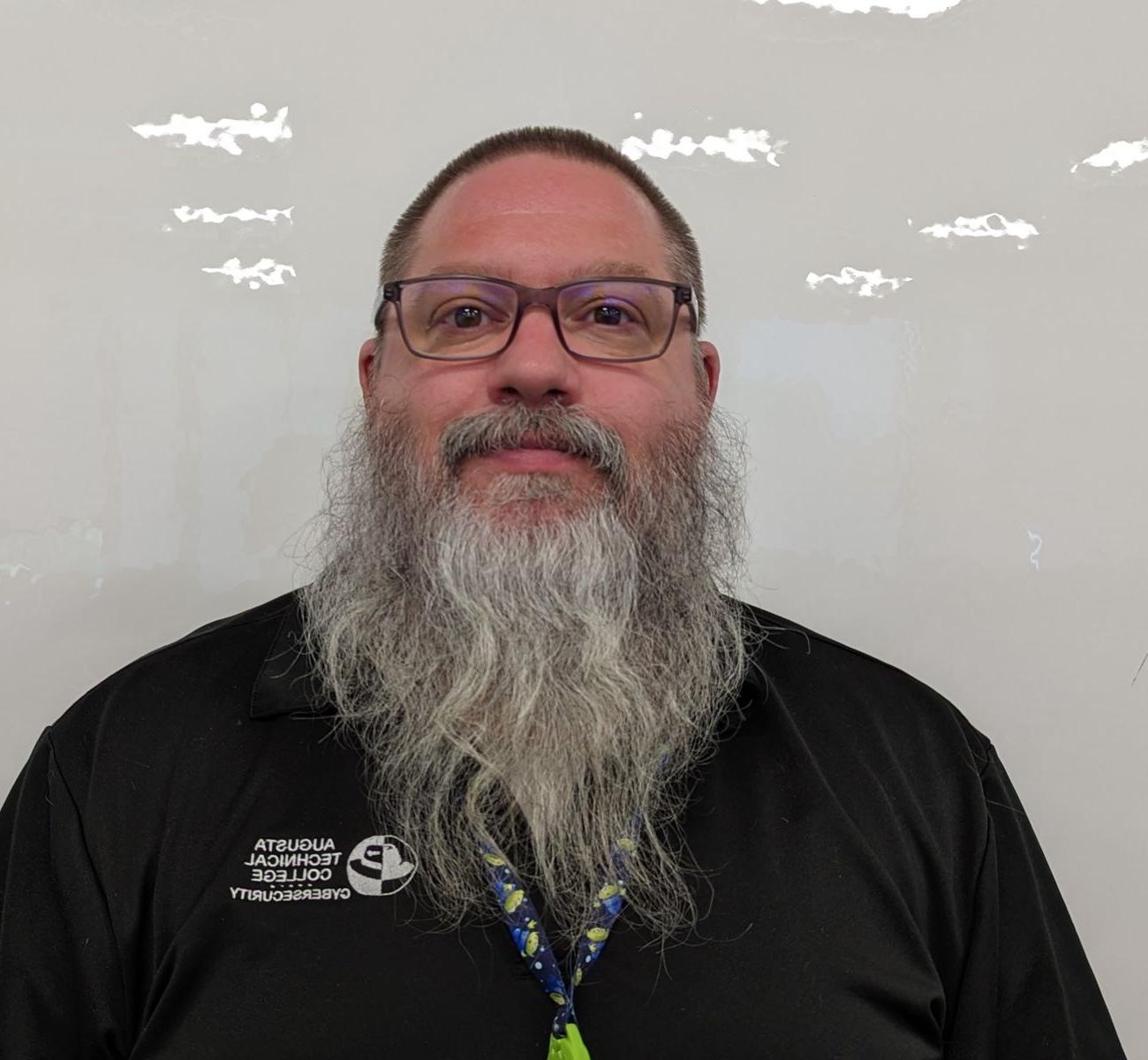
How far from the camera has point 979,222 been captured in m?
1.90

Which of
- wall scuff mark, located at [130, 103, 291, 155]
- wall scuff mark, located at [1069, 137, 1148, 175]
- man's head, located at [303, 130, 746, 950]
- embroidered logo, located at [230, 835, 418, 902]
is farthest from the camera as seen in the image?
wall scuff mark, located at [1069, 137, 1148, 175]

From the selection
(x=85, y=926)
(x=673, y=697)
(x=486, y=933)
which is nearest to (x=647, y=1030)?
(x=486, y=933)

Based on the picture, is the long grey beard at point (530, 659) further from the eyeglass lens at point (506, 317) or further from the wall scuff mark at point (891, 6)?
the wall scuff mark at point (891, 6)

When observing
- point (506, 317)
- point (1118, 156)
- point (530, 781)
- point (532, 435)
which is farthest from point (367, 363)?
point (1118, 156)

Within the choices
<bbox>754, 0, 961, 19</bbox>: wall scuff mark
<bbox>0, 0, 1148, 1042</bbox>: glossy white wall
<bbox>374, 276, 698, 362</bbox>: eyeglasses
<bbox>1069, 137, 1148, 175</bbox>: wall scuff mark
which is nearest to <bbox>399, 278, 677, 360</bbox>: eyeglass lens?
<bbox>374, 276, 698, 362</bbox>: eyeglasses

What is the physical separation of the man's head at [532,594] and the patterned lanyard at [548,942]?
4 centimetres

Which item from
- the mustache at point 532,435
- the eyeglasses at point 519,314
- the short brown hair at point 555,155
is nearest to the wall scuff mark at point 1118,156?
the short brown hair at point 555,155

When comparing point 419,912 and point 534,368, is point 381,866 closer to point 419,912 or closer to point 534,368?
point 419,912

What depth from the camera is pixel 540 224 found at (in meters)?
1.52

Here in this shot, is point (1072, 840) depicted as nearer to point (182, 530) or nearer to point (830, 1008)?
point (830, 1008)

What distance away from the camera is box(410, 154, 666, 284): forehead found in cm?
150

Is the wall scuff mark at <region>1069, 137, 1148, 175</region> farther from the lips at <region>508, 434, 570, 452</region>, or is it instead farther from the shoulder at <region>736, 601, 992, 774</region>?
the lips at <region>508, 434, 570, 452</region>

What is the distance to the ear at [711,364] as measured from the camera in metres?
1.68

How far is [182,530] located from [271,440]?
22 centimetres
